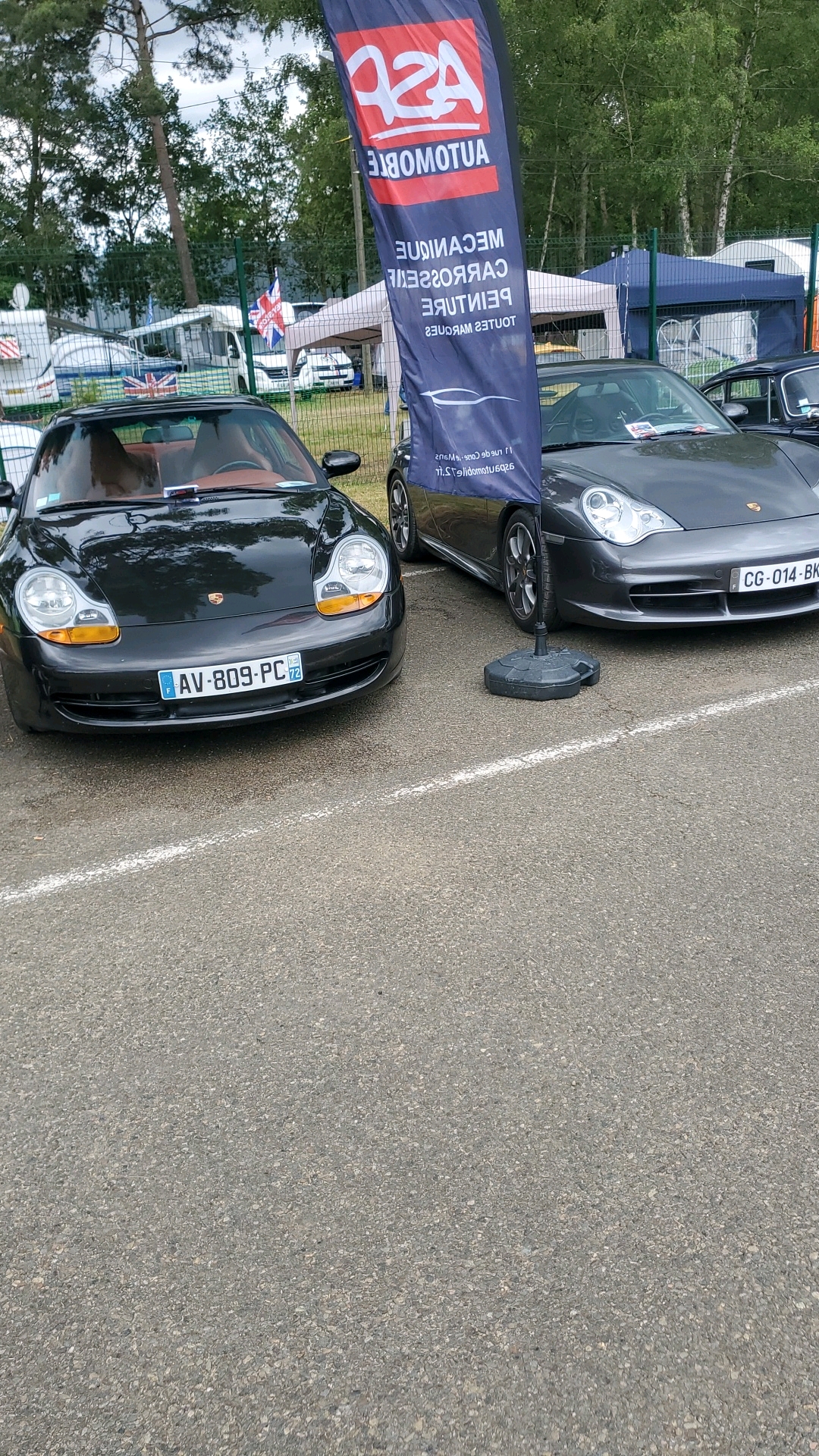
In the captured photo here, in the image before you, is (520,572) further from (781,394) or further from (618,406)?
(781,394)

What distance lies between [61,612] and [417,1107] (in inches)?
104

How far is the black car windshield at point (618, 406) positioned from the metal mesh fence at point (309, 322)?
358 cm

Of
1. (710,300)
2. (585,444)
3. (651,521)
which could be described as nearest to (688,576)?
(651,521)

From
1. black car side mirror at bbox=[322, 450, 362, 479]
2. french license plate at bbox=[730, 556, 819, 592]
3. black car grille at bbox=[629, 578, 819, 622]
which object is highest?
black car side mirror at bbox=[322, 450, 362, 479]

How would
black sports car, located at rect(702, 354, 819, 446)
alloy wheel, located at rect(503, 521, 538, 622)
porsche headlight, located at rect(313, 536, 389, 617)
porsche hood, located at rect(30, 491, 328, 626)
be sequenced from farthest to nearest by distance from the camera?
black sports car, located at rect(702, 354, 819, 446), alloy wheel, located at rect(503, 521, 538, 622), porsche headlight, located at rect(313, 536, 389, 617), porsche hood, located at rect(30, 491, 328, 626)

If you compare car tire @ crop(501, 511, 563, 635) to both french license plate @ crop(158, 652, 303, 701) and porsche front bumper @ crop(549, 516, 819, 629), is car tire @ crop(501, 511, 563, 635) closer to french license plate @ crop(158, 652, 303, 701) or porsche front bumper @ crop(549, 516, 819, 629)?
porsche front bumper @ crop(549, 516, 819, 629)

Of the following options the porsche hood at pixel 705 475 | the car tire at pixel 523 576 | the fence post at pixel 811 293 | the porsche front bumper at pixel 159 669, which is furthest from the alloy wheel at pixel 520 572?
the fence post at pixel 811 293

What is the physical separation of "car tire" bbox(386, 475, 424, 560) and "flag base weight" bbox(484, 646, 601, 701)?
8.66ft

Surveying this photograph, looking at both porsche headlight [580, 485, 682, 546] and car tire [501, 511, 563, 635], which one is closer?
porsche headlight [580, 485, 682, 546]

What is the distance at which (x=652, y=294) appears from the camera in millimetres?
13891

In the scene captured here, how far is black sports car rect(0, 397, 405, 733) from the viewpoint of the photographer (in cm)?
409

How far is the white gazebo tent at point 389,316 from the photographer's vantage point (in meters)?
13.2

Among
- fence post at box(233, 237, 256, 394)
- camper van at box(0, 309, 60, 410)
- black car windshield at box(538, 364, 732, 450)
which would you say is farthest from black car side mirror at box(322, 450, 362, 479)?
camper van at box(0, 309, 60, 410)

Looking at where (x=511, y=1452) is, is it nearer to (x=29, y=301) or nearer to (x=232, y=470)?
(x=232, y=470)
